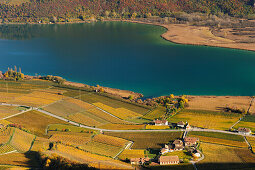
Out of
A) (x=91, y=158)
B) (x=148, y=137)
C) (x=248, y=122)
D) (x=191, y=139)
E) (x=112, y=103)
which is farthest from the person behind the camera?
(x=112, y=103)

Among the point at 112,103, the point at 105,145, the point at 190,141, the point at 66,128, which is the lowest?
the point at 66,128

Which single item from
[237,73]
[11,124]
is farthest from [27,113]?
[237,73]

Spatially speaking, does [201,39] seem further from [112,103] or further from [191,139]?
[191,139]

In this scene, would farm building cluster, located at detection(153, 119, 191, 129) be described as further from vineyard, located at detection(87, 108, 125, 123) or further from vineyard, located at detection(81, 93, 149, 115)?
vineyard, located at detection(87, 108, 125, 123)

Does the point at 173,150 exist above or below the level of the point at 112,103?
below

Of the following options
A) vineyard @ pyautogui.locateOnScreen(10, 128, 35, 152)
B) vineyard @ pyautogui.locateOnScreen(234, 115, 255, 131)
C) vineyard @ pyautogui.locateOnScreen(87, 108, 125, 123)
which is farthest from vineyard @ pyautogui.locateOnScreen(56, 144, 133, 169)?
vineyard @ pyautogui.locateOnScreen(234, 115, 255, 131)

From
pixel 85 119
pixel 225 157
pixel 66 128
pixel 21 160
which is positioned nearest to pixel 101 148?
pixel 66 128
